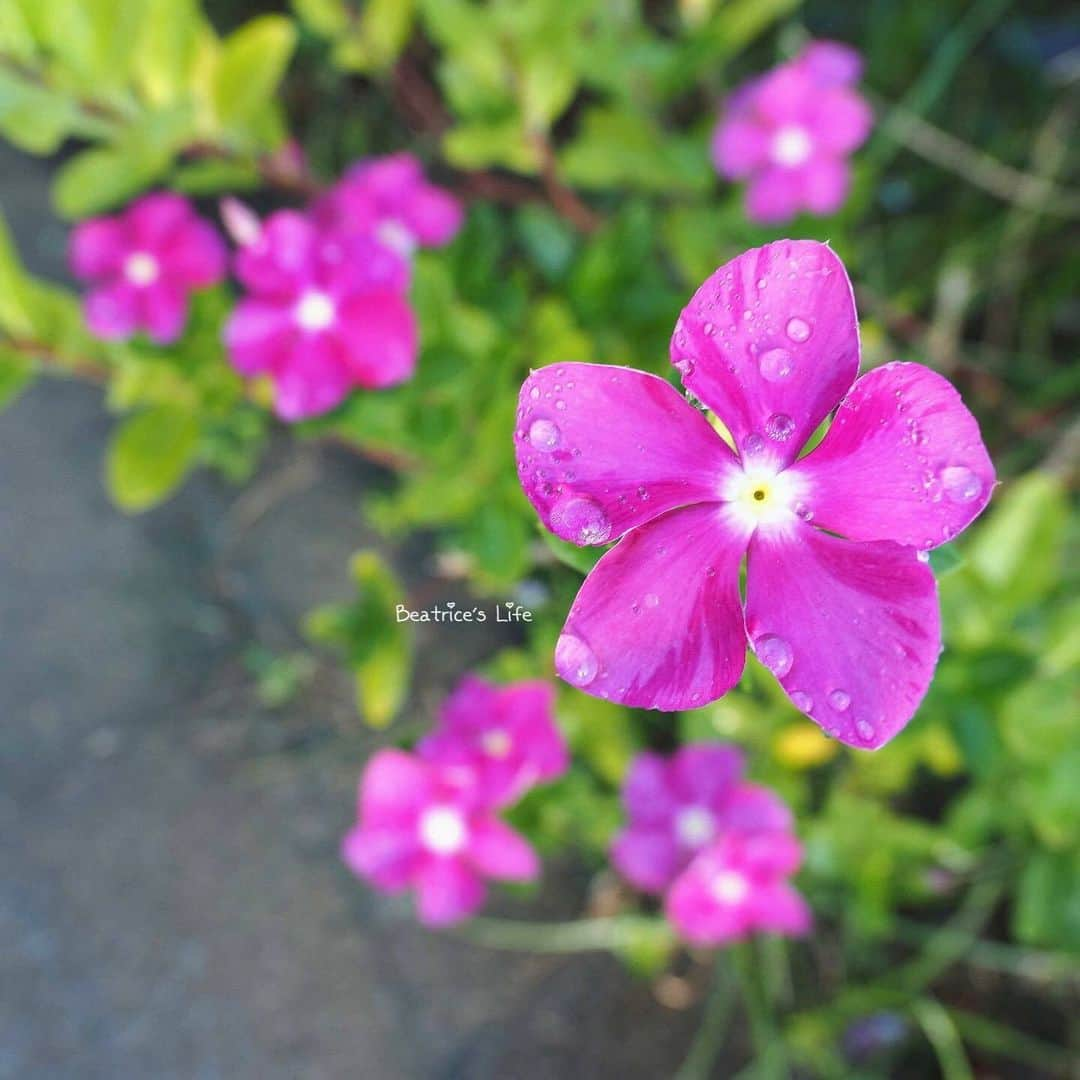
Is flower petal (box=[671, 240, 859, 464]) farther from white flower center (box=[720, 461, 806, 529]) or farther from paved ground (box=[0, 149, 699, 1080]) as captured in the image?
paved ground (box=[0, 149, 699, 1080])

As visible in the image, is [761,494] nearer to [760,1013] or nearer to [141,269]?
[141,269]

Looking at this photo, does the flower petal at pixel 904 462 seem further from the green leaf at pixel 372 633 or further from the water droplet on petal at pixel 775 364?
the green leaf at pixel 372 633

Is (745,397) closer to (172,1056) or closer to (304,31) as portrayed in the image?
(172,1056)

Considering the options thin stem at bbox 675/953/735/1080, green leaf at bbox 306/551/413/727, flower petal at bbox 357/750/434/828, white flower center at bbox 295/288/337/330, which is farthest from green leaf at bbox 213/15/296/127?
thin stem at bbox 675/953/735/1080

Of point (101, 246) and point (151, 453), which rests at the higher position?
point (101, 246)

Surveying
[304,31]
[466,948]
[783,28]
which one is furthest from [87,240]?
[783,28]

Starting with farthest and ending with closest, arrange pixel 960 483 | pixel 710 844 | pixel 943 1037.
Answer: pixel 943 1037 < pixel 710 844 < pixel 960 483

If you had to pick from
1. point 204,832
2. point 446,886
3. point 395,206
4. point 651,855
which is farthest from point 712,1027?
point 395,206
